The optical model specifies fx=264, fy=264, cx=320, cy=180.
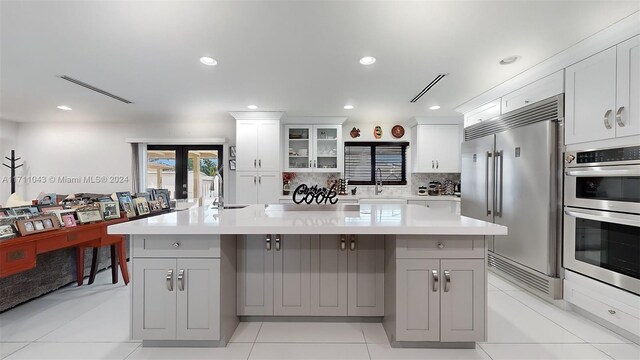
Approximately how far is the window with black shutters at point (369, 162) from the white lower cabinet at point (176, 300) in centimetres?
369

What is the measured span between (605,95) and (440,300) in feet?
6.48

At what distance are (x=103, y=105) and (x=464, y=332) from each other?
16.9 feet

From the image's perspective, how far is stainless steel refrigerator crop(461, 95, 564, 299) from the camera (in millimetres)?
2348

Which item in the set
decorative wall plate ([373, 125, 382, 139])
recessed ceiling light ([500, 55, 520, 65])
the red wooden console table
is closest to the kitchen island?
the red wooden console table

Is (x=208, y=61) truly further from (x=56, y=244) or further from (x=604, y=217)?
(x=604, y=217)

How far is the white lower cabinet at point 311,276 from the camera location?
6.41ft

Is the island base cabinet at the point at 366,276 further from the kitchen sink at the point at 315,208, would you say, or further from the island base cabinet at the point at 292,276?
the kitchen sink at the point at 315,208

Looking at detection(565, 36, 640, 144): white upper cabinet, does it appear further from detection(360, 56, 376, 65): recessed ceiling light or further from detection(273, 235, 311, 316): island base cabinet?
detection(273, 235, 311, 316): island base cabinet

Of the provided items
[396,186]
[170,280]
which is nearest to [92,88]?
[170,280]

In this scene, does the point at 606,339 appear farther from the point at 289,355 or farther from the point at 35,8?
the point at 35,8

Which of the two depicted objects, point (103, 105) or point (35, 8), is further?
point (103, 105)

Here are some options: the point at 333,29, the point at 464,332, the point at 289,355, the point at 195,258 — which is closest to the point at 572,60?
the point at 333,29

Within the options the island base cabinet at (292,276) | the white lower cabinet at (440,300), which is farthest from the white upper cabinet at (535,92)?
the island base cabinet at (292,276)

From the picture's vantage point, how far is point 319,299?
1.98 metres
